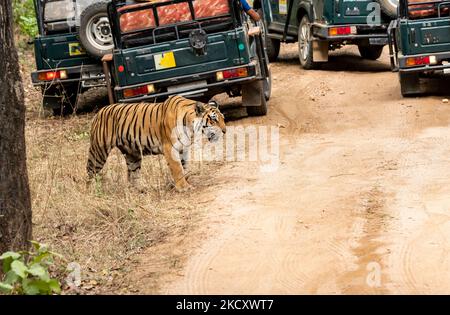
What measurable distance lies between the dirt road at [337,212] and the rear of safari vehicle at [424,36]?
52cm

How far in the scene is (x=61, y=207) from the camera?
878cm

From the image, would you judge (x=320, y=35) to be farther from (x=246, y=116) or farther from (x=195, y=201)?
(x=195, y=201)

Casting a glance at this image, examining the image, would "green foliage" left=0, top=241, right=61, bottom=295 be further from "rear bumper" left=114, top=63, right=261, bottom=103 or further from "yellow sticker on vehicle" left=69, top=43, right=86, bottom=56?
"yellow sticker on vehicle" left=69, top=43, right=86, bottom=56

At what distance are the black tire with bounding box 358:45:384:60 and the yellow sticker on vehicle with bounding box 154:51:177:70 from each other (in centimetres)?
593

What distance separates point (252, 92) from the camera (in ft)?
44.3

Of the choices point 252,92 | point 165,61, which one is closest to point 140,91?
point 165,61

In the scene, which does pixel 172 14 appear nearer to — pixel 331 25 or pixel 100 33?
pixel 100 33

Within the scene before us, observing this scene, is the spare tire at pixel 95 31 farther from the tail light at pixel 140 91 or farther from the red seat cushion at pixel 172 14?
the tail light at pixel 140 91

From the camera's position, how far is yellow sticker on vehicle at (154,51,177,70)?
42.9 feet

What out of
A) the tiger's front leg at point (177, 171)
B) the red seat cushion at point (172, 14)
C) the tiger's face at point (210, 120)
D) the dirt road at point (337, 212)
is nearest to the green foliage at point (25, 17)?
the red seat cushion at point (172, 14)

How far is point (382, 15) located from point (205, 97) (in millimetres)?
3851

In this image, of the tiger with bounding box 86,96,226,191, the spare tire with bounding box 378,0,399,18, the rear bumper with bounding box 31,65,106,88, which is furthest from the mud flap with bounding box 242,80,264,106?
the tiger with bounding box 86,96,226,191

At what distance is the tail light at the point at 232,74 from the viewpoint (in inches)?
515

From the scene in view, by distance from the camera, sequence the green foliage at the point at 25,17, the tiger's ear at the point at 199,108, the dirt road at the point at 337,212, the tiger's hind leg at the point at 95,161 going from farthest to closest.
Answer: the green foliage at the point at 25,17
the tiger's hind leg at the point at 95,161
the tiger's ear at the point at 199,108
the dirt road at the point at 337,212
